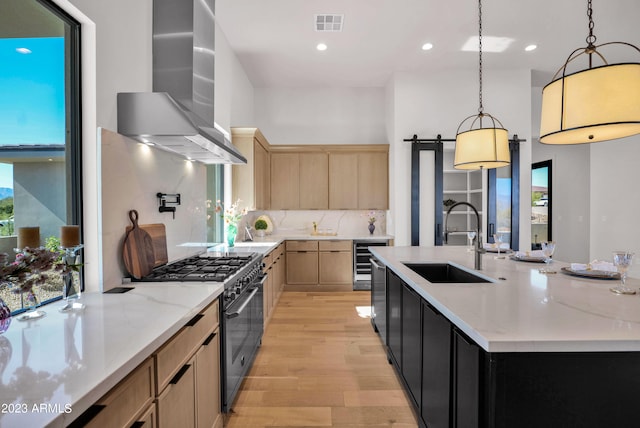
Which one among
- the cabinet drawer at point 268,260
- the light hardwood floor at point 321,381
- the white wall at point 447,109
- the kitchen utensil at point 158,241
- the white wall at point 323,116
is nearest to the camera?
the light hardwood floor at point 321,381

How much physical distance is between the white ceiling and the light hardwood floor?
11.5 ft

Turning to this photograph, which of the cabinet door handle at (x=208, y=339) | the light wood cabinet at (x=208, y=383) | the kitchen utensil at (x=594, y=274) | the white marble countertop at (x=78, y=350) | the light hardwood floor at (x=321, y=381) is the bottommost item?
the light hardwood floor at (x=321, y=381)

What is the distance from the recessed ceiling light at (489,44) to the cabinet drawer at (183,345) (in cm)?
448

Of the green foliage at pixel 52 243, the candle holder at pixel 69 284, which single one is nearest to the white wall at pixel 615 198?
the candle holder at pixel 69 284

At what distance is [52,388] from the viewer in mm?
812

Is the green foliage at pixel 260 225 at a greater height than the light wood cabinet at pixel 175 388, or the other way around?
the green foliage at pixel 260 225

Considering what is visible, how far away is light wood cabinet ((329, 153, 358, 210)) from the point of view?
18.5ft

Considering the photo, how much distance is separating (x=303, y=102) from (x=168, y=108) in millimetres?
4279

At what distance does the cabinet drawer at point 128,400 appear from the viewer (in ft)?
2.95

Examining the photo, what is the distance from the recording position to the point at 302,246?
5340 mm

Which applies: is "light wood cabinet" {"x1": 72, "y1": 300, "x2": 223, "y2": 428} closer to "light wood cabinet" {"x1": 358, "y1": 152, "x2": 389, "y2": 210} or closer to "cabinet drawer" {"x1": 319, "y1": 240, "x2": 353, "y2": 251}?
"cabinet drawer" {"x1": 319, "y1": 240, "x2": 353, "y2": 251}

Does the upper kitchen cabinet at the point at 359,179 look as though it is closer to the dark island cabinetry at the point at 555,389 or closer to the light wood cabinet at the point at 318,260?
the light wood cabinet at the point at 318,260

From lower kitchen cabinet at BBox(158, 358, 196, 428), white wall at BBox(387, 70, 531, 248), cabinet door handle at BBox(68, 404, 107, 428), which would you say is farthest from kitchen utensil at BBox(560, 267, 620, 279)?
white wall at BBox(387, 70, 531, 248)

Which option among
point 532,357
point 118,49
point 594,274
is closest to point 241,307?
point 532,357
